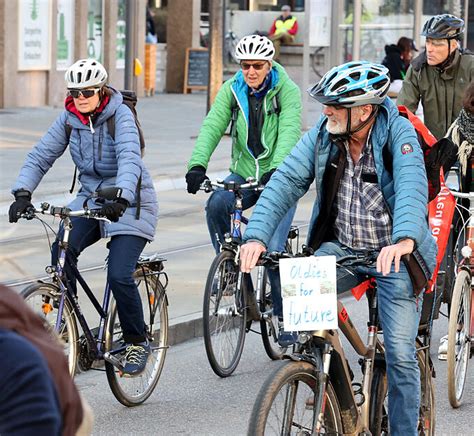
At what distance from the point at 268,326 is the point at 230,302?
1.38 ft

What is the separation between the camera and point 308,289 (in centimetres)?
429

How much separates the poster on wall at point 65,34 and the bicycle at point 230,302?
1681 cm

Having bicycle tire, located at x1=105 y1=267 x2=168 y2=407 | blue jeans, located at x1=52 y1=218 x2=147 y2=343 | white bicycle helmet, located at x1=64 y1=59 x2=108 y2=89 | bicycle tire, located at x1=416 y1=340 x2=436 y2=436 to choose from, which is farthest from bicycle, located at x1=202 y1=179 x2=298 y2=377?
bicycle tire, located at x1=416 y1=340 x2=436 y2=436

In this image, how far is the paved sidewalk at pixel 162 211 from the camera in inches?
360

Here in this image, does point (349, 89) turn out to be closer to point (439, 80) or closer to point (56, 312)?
point (56, 312)

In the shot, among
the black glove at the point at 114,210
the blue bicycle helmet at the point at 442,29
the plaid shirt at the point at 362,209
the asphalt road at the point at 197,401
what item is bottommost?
the asphalt road at the point at 197,401

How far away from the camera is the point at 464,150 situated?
7.30 metres

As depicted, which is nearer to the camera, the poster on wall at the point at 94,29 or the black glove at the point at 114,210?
the black glove at the point at 114,210

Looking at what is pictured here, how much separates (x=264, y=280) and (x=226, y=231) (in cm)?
36

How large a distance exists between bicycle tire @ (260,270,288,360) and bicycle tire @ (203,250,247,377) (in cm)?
21

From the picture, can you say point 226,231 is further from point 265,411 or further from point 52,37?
point 52,37

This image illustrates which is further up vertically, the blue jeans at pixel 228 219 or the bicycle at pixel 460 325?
the blue jeans at pixel 228 219

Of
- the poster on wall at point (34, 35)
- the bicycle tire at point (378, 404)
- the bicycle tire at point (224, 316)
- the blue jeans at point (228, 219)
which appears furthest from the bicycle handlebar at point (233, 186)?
the poster on wall at point (34, 35)

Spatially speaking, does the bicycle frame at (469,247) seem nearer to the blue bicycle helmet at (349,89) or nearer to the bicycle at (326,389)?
the bicycle at (326,389)
